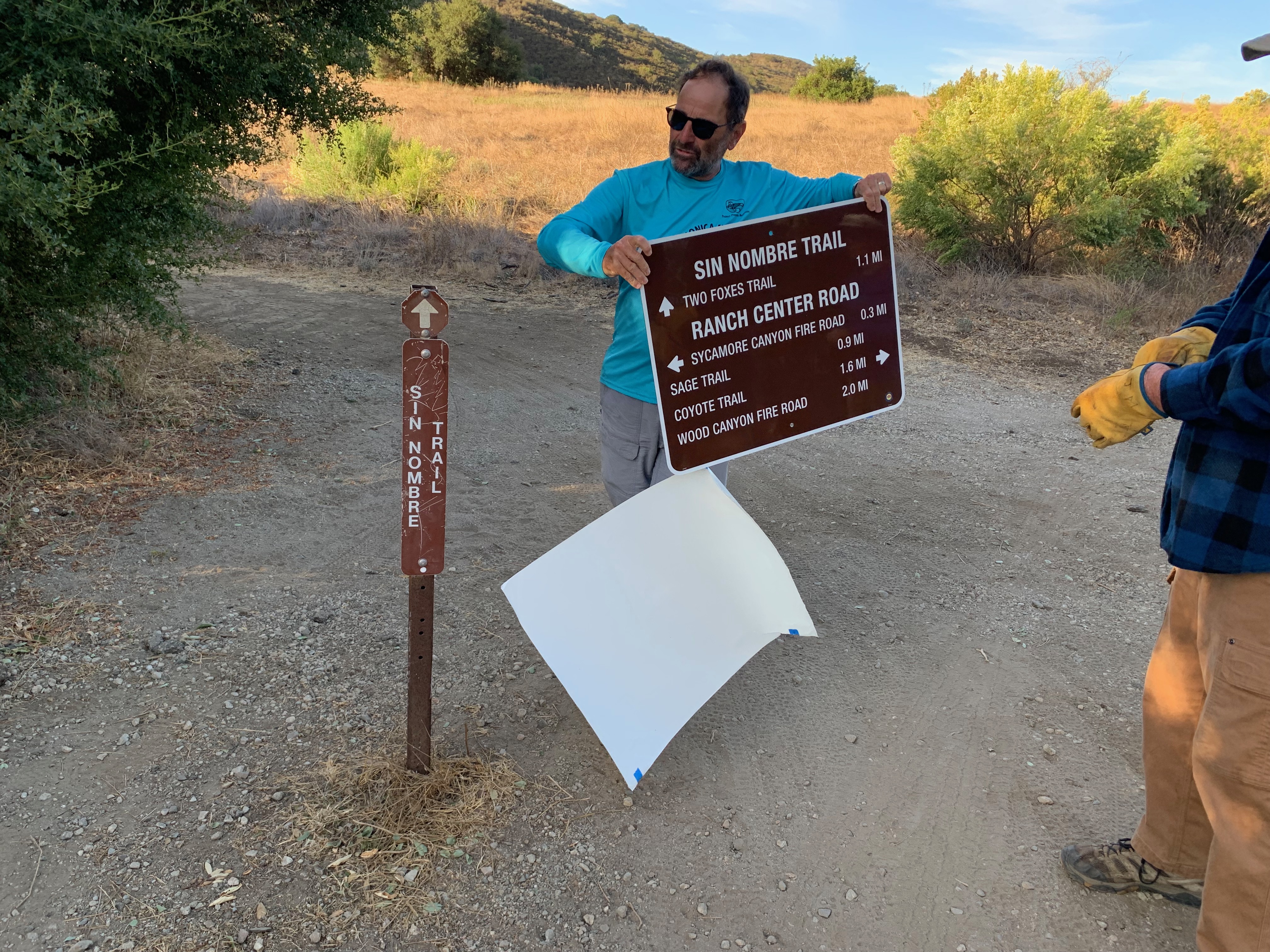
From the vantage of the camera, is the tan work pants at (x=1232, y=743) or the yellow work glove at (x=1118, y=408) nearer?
the tan work pants at (x=1232, y=743)

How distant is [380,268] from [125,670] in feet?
26.4

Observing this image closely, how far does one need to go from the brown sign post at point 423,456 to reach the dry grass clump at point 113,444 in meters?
2.55

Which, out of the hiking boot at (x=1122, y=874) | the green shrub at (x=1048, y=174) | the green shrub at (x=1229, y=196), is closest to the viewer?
the hiking boot at (x=1122, y=874)

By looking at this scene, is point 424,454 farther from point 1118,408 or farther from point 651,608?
point 1118,408

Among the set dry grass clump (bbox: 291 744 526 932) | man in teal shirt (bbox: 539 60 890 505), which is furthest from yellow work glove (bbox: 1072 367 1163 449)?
dry grass clump (bbox: 291 744 526 932)

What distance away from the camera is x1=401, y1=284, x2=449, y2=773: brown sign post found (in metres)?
2.29

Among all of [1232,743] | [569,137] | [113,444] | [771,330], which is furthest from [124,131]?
[569,137]

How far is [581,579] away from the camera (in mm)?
2623

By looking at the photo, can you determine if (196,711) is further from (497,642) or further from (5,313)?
(5,313)

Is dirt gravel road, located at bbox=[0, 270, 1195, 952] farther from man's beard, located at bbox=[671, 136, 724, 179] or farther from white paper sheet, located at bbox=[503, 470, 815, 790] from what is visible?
man's beard, located at bbox=[671, 136, 724, 179]

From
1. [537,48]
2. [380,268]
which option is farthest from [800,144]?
[537,48]

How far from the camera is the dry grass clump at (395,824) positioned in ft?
7.65

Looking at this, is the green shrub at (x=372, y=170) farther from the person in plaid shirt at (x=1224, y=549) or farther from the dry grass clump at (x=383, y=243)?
the person in plaid shirt at (x=1224, y=549)

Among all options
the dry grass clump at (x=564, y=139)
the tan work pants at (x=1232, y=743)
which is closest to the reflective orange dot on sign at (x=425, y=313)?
the tan work pants at (x=1232, y=743)
